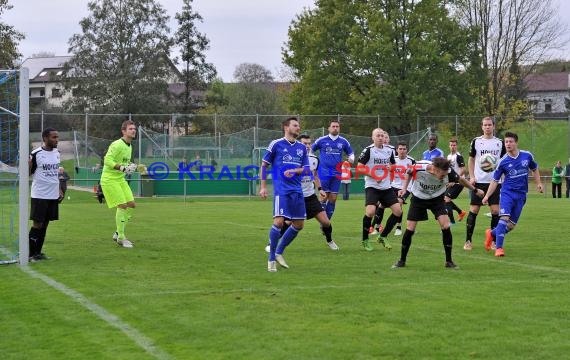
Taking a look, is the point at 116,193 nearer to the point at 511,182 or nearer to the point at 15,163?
the point at 15,163

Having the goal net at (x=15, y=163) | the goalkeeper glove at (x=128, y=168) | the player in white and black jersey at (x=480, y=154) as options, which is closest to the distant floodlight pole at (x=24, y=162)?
the goal net at (x=15, y=163)

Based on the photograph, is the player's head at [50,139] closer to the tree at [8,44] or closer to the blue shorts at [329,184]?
the blue shorts at [329,184]

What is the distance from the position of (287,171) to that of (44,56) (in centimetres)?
11301

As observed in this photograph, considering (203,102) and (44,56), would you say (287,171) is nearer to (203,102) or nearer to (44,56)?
(203,102)

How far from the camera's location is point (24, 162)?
1245cm

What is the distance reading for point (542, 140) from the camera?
53.7 m

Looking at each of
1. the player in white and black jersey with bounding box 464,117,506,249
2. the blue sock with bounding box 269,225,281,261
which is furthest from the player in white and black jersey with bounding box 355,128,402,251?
the blue sock with bounding box 269,225,281,261

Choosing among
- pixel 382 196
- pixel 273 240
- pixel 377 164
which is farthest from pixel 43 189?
pixel 382 196

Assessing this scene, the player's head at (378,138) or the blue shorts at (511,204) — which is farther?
the player's head at (378,138)

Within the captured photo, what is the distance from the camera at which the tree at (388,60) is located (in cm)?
4916

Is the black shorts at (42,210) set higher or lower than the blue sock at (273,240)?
higher

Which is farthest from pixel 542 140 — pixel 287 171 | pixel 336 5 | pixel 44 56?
pixel 44 56

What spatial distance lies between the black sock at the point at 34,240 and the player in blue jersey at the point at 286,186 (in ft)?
12.2

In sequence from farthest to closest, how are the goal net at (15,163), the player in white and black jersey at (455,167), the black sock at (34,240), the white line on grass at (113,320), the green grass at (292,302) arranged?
the player in white and black jersey at (455,167) → the black sock at (34,240) → the goal net at (15,163) → the green grass at (292,302) → the white line on grass at (113,320)
